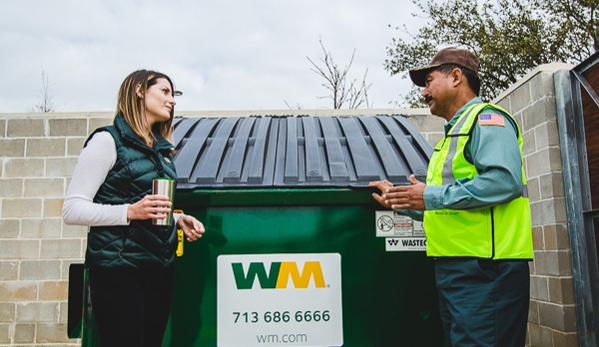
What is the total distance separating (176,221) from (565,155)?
101 inches

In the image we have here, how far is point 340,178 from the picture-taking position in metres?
2.04

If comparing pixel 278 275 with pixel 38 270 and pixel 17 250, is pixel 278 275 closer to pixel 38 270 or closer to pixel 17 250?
pixel 38 270

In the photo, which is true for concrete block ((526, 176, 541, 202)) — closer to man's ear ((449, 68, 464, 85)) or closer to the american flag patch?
man's ear ((449, 68, 464, 85))

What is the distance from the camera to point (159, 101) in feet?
6.05

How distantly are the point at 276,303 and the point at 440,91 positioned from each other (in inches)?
42.9

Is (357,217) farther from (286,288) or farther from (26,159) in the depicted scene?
(26,159)

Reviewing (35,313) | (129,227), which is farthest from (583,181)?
(35,313)

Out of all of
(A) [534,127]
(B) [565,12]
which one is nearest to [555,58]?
(B) [565,12]

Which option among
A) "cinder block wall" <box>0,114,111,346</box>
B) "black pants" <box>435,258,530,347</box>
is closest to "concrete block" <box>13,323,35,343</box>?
"cinder block wall" <box>0,114,111,346</box>

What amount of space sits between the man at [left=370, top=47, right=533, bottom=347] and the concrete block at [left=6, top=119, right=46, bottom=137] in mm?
3896

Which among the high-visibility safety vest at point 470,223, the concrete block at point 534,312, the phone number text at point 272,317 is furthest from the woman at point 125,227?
the concrete block at point 534,312

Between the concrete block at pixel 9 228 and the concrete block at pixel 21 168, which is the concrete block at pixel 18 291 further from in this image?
the concrete block at pixel 21 168

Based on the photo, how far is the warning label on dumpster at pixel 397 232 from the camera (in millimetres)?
2018

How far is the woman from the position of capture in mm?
1589
